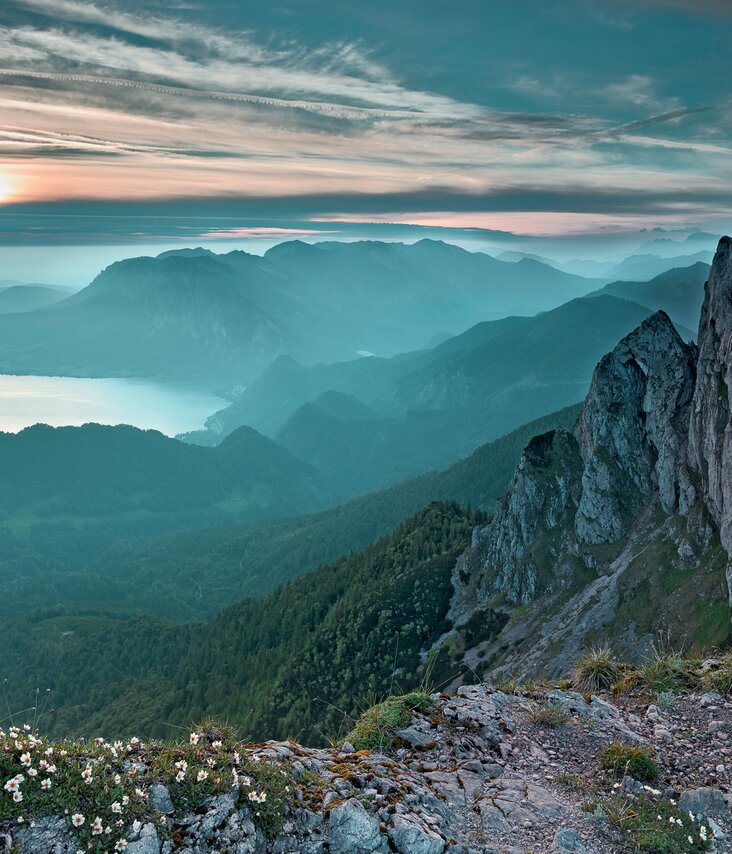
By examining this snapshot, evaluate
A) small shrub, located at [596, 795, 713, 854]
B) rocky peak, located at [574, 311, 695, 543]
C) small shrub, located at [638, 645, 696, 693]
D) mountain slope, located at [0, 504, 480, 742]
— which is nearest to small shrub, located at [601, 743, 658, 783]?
small shrub, located at [596, 795, 713, 854]

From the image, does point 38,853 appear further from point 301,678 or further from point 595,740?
point 301,678

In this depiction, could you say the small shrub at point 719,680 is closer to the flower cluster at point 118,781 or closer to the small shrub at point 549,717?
the small shrub at point 549,717

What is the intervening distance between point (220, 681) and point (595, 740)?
147m

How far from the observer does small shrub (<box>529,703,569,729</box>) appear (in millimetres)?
14648

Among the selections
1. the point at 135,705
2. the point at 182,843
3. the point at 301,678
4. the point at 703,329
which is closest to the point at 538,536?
the point at 703,329

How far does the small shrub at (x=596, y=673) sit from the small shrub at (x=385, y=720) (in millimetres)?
5429

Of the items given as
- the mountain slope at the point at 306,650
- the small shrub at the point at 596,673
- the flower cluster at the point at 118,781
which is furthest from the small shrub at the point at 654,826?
the mountain slope at the point at 306,650

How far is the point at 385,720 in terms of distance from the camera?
14203 mm

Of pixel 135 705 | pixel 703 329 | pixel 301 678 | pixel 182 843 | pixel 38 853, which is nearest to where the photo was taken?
pixel 38 853

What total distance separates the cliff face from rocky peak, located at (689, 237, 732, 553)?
0.52 feet

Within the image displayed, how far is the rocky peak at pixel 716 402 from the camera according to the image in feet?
211

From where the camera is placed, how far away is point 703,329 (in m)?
79.0

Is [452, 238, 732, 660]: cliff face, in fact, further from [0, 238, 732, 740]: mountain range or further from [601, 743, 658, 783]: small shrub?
[601, 743, 658, 783]: small shrub

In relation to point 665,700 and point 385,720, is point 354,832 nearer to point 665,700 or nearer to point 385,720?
point 385,720
